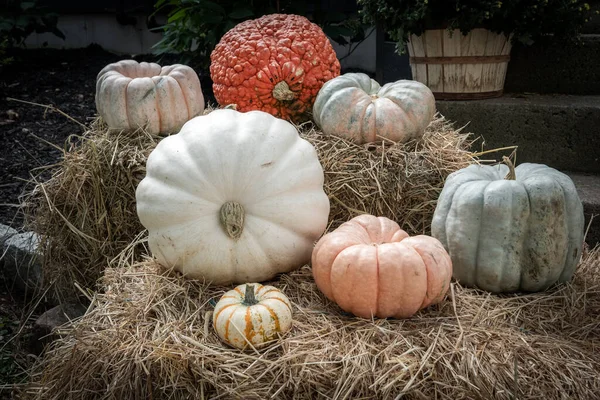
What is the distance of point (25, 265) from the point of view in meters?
3.36

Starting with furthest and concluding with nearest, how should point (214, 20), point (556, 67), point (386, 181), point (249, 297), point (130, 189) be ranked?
1. point (214, 20)
2. point (556, 67)
3. point (130, 189)
4. point (386, 181)
5. point (249, 297)

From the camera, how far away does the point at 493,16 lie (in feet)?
10.5

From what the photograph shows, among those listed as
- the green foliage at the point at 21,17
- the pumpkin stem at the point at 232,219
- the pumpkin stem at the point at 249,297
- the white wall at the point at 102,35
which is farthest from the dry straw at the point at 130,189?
the white wall at the point at 102,35

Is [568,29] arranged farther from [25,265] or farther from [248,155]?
[25,265]

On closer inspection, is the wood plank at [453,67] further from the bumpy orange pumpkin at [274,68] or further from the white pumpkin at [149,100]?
the white pumpkin at [149,100]

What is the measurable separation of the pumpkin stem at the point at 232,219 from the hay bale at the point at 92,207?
2.07 feet

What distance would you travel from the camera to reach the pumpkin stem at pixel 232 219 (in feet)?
6.61

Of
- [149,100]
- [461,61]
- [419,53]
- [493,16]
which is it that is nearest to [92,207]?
[149,100]

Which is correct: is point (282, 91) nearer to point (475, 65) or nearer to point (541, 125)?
point (475, 65)

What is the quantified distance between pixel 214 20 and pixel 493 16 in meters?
1.83

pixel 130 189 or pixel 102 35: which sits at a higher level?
pixel 102 35

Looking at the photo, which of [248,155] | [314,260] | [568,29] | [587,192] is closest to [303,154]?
[248,155]

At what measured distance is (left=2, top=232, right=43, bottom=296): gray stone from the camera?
130 inches

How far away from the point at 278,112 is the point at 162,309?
1287mm
